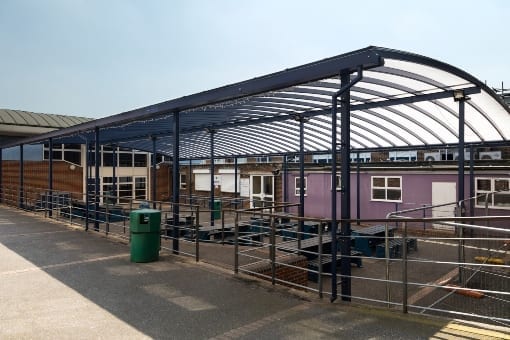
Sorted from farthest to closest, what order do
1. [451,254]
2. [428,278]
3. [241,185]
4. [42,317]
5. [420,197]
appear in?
[241,185] < [420,197] < [451,254] < [428,278] < [42,317]

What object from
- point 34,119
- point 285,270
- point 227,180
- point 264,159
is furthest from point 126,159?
point 285,270

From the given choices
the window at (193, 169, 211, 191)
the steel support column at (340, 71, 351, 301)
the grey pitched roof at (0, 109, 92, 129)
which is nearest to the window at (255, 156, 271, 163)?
the window at (193, 169, 211, 191)

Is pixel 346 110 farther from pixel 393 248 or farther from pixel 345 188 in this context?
pixel 393 248

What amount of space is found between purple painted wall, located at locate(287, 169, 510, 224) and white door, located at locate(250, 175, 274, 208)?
136cm

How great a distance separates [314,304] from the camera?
463 cm

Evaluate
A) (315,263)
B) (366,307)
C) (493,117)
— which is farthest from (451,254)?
(366,307)

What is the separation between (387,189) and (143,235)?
12392mm

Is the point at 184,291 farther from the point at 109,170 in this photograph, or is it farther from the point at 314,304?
the point at 109,170

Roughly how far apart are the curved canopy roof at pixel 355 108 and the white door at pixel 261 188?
21.1 ft

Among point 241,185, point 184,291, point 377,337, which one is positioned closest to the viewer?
point 377,337

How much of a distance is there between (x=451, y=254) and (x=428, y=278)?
9.88 feet

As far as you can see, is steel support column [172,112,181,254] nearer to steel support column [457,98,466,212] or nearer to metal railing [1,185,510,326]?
metal railing [1,185,510,326]

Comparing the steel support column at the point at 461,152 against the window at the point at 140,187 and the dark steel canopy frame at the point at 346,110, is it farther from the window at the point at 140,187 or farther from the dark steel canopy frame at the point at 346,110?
the window at the point at 140,187

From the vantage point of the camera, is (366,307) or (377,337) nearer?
(377,337)
